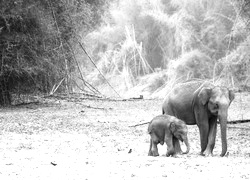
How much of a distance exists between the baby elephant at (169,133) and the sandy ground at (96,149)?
0.59ft

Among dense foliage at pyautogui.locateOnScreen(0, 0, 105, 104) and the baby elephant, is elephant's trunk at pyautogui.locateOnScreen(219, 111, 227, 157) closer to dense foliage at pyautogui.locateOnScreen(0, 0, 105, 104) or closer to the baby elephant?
the baby elephant

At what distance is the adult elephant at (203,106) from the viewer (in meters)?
8.16

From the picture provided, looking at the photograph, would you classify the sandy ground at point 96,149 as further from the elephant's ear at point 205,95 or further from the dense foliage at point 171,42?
the dense foliage at point 171,42

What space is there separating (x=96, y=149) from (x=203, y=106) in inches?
80.2

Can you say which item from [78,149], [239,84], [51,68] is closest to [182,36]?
[239,84]

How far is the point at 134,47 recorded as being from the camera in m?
30.1

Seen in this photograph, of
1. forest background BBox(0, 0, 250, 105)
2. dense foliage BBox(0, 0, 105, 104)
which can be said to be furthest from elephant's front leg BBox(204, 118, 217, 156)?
dense foliage BBox(0, 0, 105, 104)

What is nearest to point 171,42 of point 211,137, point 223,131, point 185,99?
point 185,99

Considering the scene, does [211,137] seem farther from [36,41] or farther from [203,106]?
[36,41]

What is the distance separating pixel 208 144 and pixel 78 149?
219 centimetres

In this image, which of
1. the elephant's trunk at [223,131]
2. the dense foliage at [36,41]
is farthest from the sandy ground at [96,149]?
the dense foliage at [36,41]

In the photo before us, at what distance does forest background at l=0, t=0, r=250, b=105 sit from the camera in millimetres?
17922

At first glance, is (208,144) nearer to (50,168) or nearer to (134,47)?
(50,168)

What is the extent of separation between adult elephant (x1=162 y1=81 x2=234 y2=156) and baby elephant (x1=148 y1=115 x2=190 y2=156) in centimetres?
41
